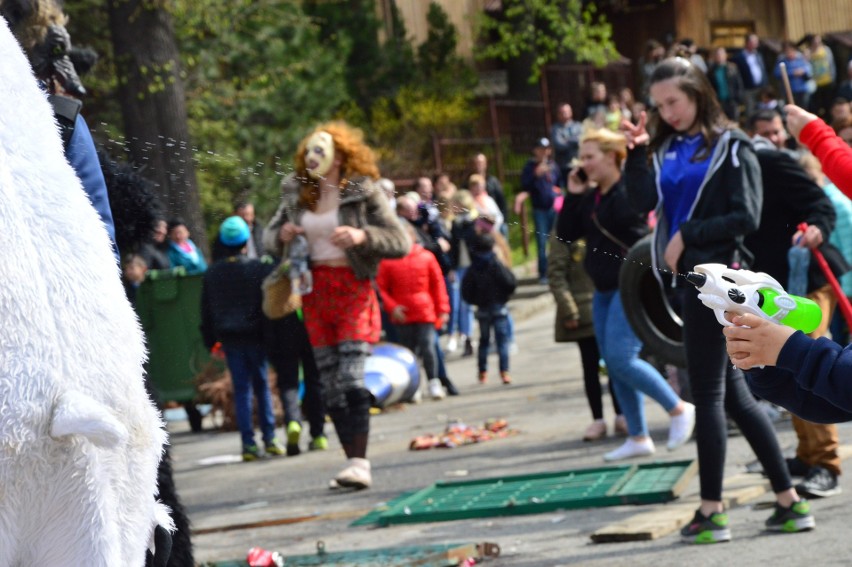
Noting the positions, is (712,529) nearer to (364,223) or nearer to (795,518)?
(795,518)

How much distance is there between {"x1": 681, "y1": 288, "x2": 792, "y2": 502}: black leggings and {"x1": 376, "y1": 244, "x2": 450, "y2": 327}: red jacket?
6691 millimetres

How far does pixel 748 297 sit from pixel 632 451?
524 centimetres

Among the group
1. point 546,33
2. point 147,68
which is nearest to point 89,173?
point 147,68

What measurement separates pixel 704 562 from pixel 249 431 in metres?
5.74

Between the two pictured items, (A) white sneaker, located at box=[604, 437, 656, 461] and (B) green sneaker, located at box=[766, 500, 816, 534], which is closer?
(B) green sneaker, located at box=[766, 500, 816, 534]

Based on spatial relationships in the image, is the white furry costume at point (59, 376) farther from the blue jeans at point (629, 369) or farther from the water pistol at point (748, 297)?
the blue jeans at point (629, 369)

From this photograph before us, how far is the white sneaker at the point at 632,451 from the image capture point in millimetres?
8391

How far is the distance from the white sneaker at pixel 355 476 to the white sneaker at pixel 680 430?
5.65 feet

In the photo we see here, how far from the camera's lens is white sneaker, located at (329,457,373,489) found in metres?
8.36

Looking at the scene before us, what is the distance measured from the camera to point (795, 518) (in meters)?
6.00

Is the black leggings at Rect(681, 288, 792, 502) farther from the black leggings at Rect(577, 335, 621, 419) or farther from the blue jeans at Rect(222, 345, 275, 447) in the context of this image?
the blue jeans at Rect(222, 345, 275, 447)

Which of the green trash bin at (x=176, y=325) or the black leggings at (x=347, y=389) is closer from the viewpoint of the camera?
the black leggings at (x=347, y=389)

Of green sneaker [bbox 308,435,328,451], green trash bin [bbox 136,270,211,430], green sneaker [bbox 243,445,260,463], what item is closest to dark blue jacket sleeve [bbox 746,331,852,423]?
green sneaker [bbox 308,435,328,451]

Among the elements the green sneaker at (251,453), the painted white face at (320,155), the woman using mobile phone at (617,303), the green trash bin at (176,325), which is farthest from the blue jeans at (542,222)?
the painted white face at (320,155)
